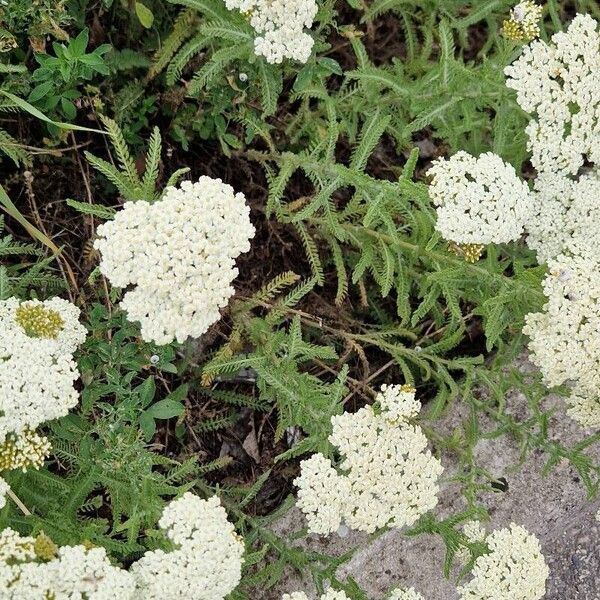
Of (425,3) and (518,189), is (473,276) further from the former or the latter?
(425,3)

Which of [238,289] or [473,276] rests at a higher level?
[473,276]

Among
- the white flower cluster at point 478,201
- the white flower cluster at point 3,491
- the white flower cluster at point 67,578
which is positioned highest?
the white flower cluster at point 478,201

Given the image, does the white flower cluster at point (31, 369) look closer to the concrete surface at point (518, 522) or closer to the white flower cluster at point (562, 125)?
the concrete surface at point (518, 522)

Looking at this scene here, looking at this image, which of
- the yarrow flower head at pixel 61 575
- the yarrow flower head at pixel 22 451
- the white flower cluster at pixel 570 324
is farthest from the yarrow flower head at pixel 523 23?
the yarrow flower head at pixel 61 575

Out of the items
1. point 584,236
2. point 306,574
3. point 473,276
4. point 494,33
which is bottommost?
point 306,574

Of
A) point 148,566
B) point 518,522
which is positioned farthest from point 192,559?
point 518,522

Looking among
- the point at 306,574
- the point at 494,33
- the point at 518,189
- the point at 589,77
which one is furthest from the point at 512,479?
the point at 494,33

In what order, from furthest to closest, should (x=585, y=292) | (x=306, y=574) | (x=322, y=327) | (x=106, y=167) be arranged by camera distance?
(x=322, y=327) < (x=306, y=574) < (x=585, y=292) < (x=106, y=167)
